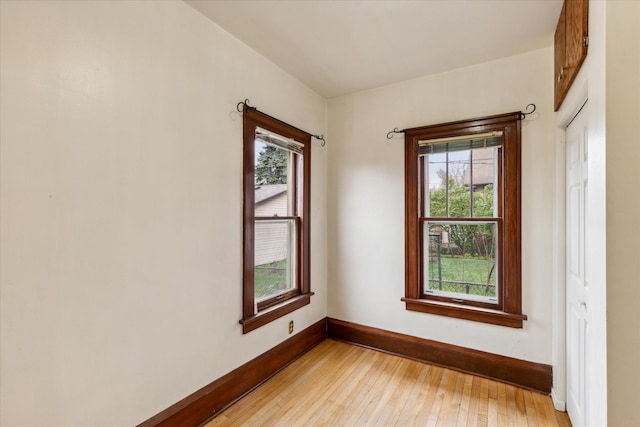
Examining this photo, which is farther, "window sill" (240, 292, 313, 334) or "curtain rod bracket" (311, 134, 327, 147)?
"curtain rod bracket" (311, 134, 327, 147)

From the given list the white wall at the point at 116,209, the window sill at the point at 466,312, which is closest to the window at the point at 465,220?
the window sill at the point at 466,312

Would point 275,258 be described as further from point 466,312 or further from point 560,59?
point 560,59

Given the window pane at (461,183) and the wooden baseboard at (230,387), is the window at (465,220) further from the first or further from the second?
the wooden baseboard at (230,387)

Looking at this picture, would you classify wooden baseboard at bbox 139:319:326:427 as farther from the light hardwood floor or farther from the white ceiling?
the white ceiling

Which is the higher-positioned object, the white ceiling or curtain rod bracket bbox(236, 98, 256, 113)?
the white ceiling

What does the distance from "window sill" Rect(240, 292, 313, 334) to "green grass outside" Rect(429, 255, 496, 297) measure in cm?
122

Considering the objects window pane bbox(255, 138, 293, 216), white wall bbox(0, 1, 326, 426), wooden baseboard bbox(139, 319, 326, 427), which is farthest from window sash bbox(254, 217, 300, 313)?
wooden baseboard bbox(139, 319, 326, 427)

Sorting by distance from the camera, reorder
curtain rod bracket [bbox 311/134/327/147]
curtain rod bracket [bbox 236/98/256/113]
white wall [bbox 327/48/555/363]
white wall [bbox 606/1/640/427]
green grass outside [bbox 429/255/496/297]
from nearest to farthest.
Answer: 1. white wall [bbox 606/1/640/427]
2. curtain rod bracket [bbox 236/98/256/113]
3. white wall [bbox 327/48/555/363]
4. green grass outside [bbox 429/255/496/297]
5. curtain rod bracket [bbox 311/134/327/147]

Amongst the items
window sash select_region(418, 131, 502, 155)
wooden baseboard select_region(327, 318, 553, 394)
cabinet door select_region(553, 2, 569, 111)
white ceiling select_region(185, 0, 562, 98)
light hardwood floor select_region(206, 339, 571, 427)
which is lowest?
light hardwood floor select_region(206, 339, 571, 427)

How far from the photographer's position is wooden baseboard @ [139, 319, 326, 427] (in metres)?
1.75

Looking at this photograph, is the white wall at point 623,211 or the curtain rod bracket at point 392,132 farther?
the curtain rod bracket at point 392,132

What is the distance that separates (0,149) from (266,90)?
1727 mm

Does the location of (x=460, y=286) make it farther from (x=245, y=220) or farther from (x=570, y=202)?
(x=245, y=220)

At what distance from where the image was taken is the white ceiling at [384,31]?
1.85 metres
